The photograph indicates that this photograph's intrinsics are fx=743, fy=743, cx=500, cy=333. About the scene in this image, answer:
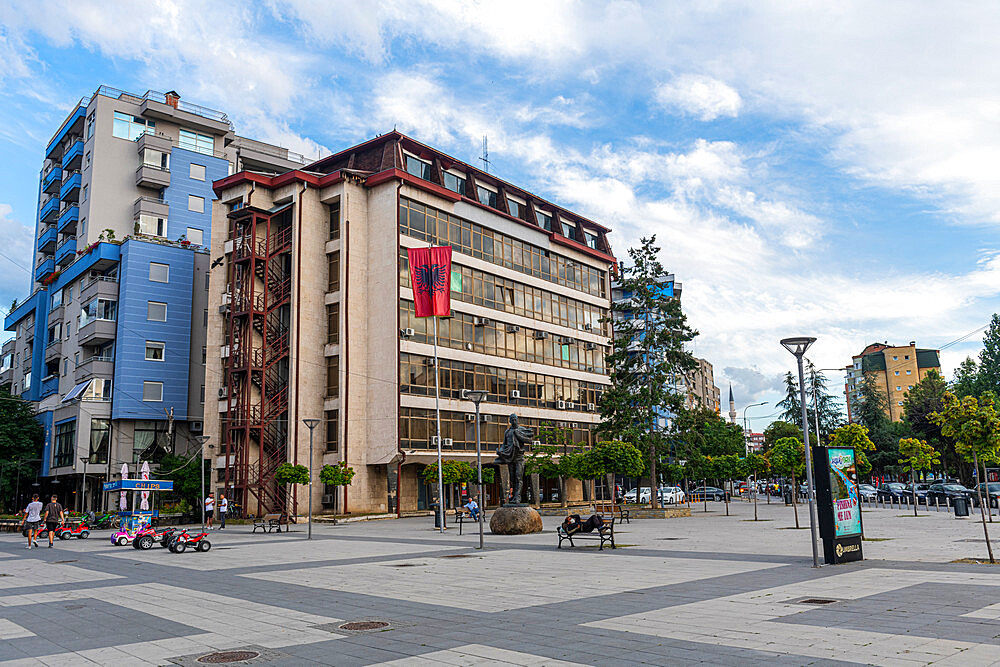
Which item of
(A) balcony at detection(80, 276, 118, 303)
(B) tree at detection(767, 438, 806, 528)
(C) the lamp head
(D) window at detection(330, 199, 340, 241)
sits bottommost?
(B) tree at detection(767, 438, 806, 528)

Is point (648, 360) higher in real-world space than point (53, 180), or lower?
lower

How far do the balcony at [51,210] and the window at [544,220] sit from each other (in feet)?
144

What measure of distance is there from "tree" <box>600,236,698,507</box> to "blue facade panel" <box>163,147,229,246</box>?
36262 millimetres

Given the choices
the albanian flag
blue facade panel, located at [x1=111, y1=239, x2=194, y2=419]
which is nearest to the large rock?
the albanian flag

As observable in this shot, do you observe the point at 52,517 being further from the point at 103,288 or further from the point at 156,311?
the point at 103,288

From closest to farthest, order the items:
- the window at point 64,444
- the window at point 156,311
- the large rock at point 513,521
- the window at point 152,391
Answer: the large rock at point 513,521
the window at point 64,444
the window at point 152,391
the window at point 156,311

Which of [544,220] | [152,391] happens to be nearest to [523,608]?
[152,391]

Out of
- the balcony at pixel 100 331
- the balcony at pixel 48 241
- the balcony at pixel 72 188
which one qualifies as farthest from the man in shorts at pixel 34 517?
the balcony at pixel 48 241

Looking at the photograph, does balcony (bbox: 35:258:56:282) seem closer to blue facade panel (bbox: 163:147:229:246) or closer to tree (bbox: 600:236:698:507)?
blue facade panel (bbox: 163:147:229:246)

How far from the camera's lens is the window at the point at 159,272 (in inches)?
2119

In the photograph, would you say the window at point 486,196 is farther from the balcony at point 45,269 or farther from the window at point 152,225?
the balcony at point 45,269

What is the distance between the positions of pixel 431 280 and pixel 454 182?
59.7ft

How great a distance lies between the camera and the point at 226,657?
7613 mm

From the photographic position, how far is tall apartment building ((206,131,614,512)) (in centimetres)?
4575
